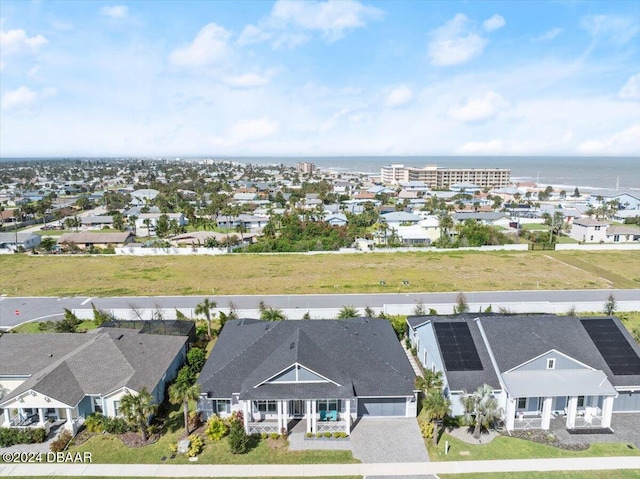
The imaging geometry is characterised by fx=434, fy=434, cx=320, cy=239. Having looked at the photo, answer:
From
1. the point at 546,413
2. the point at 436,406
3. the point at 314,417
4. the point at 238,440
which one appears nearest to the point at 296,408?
the point at 314,417

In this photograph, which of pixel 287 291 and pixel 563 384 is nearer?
pixel 563 384

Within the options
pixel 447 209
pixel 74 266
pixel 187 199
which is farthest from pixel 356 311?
pixel 187 199

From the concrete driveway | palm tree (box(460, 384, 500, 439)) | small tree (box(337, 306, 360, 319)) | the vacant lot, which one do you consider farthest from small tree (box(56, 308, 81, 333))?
palm tree (box(460, 384, 500, 439))

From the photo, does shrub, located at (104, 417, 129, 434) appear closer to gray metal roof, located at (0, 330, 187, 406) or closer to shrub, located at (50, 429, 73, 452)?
gray metal roof, located at (0, 330, 187, 406)

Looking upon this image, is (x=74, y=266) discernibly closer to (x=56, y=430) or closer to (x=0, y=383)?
A: (x=0, y=383)

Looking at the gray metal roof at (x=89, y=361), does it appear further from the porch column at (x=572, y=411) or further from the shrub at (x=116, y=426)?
the porch column at (x=572, y=411)

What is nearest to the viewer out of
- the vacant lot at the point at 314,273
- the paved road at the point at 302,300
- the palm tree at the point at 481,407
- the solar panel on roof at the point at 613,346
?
the palm tree at the point at 481,407

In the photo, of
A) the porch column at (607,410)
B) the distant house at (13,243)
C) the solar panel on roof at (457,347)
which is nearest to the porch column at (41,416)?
the solar panel on roof at (457,347)
